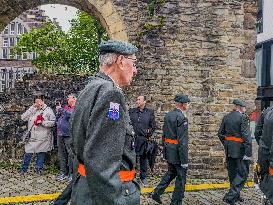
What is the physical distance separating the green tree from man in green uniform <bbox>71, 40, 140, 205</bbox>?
23407 millimetres

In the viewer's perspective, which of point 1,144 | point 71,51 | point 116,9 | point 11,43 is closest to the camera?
point 116,9

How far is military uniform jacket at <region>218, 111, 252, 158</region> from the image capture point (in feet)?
21.7

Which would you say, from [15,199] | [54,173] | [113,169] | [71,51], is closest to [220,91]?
[54,173]

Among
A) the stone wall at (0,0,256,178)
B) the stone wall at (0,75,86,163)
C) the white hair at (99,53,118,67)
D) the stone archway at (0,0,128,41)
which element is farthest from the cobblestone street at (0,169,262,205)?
the white hair at (99,53,118,67)

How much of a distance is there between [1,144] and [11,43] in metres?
41.9

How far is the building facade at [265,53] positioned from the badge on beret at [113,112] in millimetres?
17002

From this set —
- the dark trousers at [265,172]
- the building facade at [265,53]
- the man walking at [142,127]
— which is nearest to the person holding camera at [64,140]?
the man walking at [142,127]

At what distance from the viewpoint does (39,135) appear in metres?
8.42

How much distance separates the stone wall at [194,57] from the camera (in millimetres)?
8555

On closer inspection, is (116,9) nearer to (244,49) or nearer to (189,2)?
(189,2)

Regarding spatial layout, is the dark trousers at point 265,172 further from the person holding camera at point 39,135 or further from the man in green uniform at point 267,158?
the person holding camera at point 39,135

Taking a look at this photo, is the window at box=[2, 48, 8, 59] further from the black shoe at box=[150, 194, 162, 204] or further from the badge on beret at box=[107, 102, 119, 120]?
the badge on beret at box=[107, 102, 119, 120]

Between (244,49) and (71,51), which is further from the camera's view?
(71,51)

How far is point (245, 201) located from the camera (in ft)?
22.6
